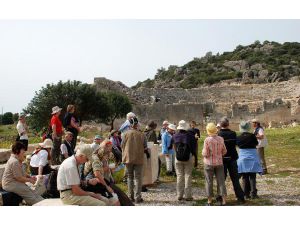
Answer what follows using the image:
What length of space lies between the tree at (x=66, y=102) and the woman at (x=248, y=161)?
26181 mm

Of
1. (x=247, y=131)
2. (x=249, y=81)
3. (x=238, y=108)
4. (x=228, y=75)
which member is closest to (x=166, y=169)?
(x=247, y=131)

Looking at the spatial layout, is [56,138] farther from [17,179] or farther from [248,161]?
[248,161]

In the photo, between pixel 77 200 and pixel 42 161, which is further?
pixel 42 161

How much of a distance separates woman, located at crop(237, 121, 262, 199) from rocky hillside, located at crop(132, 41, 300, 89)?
65086 mm

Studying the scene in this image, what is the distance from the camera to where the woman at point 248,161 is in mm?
10008

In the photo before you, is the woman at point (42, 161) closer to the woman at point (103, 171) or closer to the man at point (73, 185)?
the woman at point (103, 171)

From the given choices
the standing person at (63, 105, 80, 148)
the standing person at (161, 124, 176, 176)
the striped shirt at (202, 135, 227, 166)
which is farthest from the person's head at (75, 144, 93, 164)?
the standing person at (161, 124, 176, 176)

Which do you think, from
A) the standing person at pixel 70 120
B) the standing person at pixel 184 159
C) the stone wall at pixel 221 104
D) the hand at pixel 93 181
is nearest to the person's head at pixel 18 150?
the hand at pixel 93 181

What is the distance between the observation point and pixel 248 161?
10.1 m

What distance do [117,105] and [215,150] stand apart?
127 feet

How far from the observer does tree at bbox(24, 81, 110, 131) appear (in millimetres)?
36750

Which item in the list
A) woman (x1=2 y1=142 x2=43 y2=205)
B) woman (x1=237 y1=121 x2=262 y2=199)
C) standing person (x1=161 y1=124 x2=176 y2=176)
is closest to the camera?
woman (x1=2 y1=142 x2=43 y2=205)

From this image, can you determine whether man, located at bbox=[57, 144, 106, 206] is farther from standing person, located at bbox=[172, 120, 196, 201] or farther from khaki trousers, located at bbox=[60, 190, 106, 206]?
standing person, located at bbox=[172, 120, 196, 201]

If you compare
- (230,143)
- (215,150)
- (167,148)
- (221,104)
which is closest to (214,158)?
(215,150)
